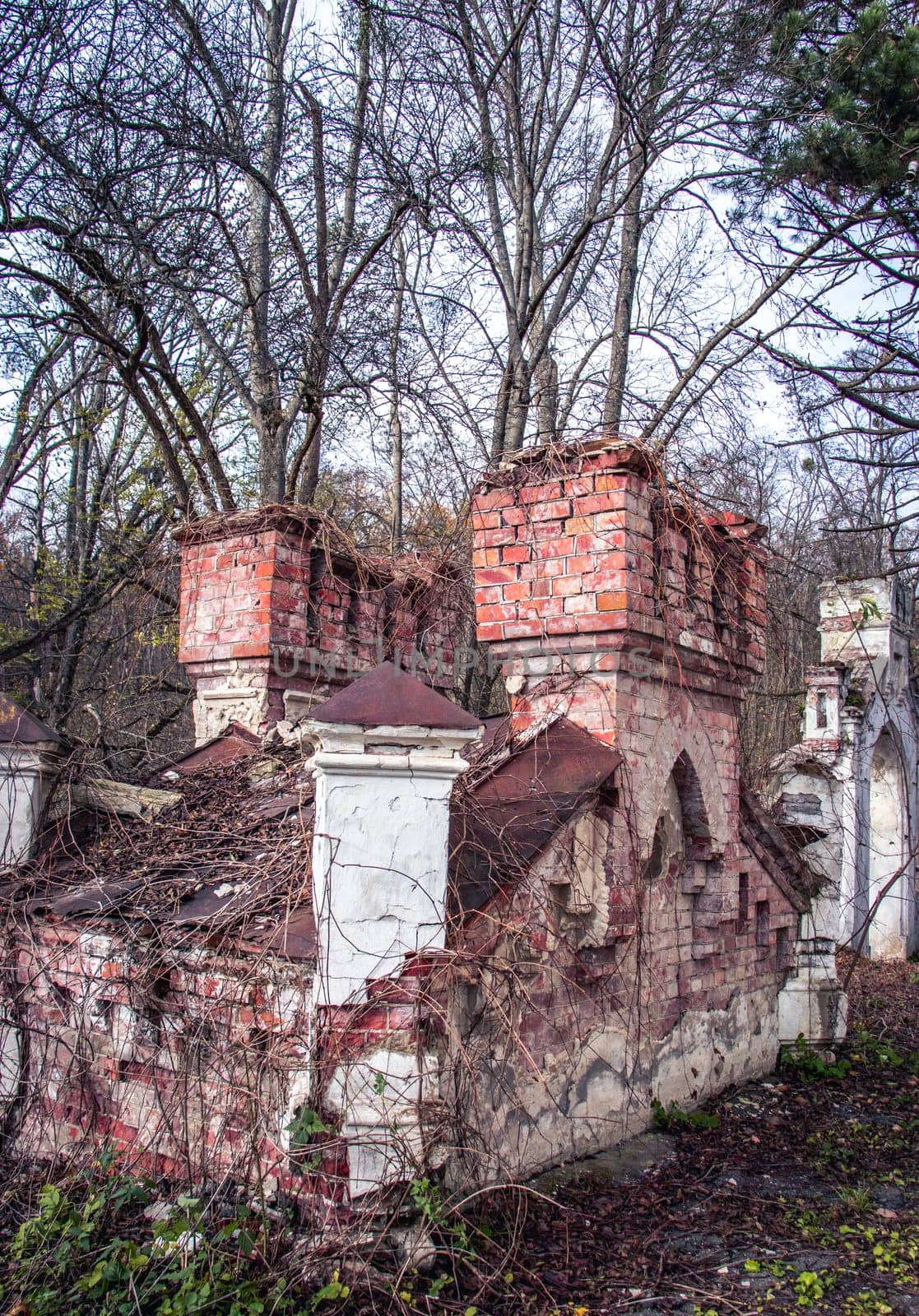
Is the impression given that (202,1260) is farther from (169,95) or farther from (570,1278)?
(169,95)

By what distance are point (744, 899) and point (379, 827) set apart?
345 centimetres

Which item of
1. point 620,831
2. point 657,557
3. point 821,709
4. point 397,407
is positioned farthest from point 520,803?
point 821,709

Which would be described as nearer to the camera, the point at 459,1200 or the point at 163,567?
the point at 459,1200

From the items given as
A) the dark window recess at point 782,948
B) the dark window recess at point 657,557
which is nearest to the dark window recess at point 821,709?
the dark window recess at point 782,948

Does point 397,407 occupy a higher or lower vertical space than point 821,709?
higher

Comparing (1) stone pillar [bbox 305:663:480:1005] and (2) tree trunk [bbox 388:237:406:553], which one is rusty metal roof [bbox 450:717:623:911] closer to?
(1) stone pillar [bbox 305:663:480:1005]

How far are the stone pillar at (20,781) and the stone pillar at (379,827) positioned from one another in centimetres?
237

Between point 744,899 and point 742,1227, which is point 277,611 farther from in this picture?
point 742,1227

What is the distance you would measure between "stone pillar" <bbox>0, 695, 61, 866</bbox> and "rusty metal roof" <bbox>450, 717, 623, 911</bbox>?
2.26 m

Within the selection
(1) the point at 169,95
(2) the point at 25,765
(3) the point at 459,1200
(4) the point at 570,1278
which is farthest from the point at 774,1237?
(1) the point at 169,95

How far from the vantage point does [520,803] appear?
432 centimetres

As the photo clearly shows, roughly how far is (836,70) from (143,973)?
8210 mm

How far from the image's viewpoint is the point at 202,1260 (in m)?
3.12

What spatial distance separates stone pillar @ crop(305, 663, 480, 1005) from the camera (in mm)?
3293
